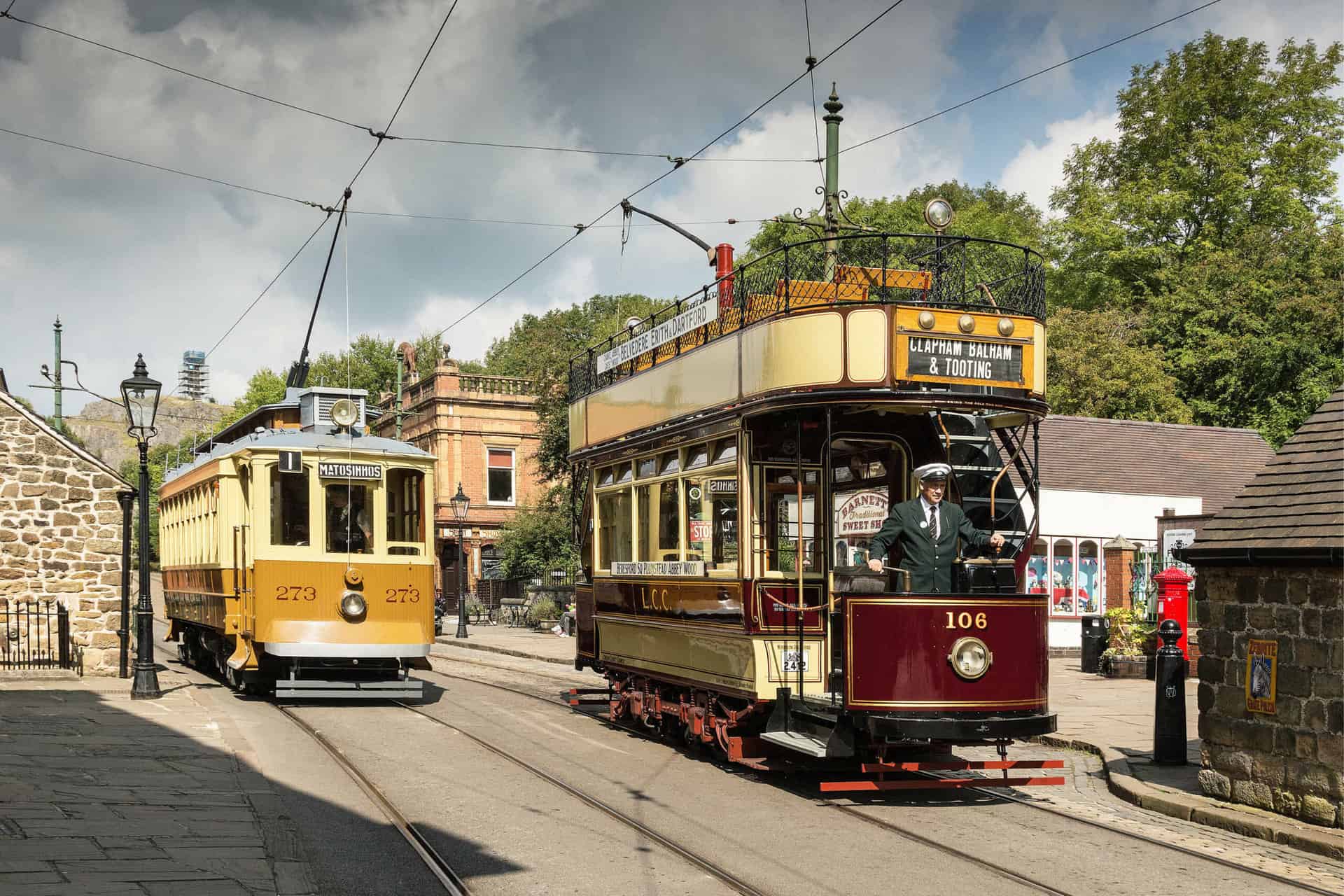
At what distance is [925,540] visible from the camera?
34.2 feet

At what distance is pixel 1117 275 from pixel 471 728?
35725 millimetres

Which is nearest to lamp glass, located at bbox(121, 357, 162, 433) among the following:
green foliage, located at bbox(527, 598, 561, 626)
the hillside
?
green foliage, located at bbox(527, 598, 561, 626)

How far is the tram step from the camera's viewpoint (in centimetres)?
1027

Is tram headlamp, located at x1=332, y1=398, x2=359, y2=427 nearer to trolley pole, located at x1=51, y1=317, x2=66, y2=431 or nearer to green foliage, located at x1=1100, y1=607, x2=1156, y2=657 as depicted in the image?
green foliage, located at x1=1100, y1=607, x2=1156, y2=657

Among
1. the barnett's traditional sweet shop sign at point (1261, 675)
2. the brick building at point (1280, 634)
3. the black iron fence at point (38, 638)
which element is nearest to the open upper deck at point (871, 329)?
the brick building at point (1280, 634)

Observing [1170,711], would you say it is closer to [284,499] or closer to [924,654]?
[924,654]

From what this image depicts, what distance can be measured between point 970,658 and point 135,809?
5.76 m

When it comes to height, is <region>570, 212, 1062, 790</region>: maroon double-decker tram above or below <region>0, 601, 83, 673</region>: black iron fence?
above

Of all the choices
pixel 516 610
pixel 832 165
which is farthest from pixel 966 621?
pixel 516 610

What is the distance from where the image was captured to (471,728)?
589 inches

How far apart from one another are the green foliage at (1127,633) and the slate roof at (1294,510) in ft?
39.2

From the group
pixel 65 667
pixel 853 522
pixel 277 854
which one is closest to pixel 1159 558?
pixel 853 522

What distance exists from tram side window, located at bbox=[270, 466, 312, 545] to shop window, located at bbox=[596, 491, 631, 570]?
392cm

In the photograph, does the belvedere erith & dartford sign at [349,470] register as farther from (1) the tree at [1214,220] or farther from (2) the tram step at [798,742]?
(1) the tree at [1214,220]
